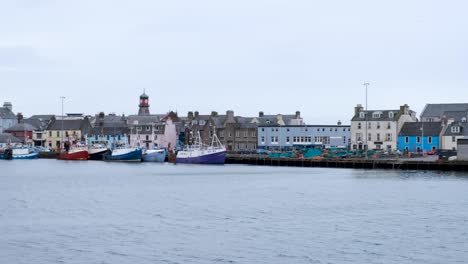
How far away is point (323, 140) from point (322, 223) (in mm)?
106470

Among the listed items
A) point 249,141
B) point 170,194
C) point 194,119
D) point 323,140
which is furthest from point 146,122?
point 170,194

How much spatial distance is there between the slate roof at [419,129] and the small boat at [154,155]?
136 feet

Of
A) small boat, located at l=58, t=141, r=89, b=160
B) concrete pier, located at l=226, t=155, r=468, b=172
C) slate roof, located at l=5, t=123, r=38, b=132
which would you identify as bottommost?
concrete pier, located at l=226, t=155, r=468, b=172

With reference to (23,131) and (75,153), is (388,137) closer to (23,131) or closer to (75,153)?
(75,153)

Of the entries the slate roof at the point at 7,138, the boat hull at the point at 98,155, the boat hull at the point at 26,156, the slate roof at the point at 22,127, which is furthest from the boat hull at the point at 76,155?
the slate roof at the point at 22,127

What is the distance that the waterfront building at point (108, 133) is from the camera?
182m

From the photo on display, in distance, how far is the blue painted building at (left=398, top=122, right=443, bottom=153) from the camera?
459ft

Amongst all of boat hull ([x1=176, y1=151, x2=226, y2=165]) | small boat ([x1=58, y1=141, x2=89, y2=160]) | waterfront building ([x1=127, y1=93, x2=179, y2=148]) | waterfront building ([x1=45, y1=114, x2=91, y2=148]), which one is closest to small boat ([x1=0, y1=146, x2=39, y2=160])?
small boat ([x1=58, y1=141, x2=89, y2=160])

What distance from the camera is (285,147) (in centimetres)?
16225

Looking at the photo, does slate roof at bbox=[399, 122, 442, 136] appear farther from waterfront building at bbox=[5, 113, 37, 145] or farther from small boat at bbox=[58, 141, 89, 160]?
waterfront building at bbox=[5, 113, 37, 145]

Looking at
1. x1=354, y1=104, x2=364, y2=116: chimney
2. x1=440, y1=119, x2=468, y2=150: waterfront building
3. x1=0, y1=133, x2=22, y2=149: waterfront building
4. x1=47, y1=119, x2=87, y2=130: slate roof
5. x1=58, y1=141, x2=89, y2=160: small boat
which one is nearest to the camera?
x1=440, y1=119, x2=468, y2=150: waterfront building

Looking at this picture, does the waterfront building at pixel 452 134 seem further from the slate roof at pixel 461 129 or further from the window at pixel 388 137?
the window at pixel 388 137

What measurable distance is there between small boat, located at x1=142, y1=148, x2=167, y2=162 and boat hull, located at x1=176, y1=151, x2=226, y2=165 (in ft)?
27.6

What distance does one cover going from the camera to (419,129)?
142m
